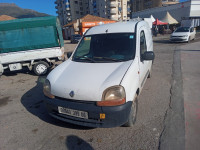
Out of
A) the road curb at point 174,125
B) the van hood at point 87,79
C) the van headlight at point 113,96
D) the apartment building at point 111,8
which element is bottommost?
the road curb at point 174,125

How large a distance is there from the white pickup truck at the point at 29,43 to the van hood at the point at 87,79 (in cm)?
427

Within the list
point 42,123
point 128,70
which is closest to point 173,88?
point 128,70

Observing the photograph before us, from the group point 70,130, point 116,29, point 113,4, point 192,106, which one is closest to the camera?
point 70,130

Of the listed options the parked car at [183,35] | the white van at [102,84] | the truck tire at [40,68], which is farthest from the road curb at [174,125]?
the parked car at [183,35]

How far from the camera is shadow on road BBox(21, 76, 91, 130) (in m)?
3.37

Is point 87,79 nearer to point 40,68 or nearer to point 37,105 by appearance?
point 37,105

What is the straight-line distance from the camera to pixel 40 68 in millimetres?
7312

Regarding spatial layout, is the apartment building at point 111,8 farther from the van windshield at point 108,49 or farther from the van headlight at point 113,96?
the van headlight at point 113,96

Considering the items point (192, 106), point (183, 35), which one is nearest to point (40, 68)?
point (192, 106)

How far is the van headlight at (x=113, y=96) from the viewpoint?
254 cm

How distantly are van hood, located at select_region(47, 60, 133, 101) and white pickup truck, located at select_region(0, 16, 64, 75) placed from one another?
4267 millimetres

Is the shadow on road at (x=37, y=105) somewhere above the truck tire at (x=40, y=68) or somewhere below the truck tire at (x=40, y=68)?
below

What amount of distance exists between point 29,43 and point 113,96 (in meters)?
6.05

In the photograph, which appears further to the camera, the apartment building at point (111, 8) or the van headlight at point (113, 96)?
the apartment building at point (111, 8)
